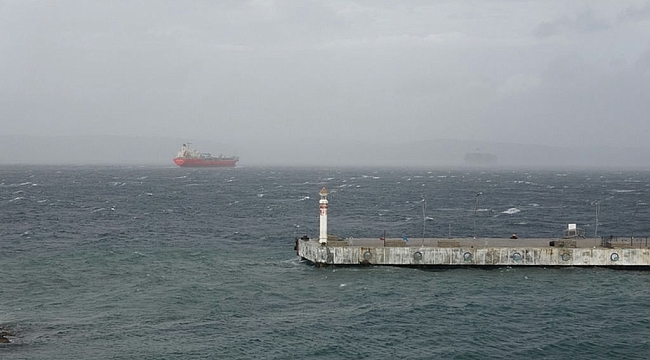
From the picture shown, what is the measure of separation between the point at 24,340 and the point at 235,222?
62.8m

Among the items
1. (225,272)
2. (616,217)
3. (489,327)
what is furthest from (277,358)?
(616,217)

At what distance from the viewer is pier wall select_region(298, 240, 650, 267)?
6109cm

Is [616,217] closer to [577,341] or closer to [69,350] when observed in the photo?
[577,341]

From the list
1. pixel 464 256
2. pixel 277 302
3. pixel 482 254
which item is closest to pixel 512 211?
pixel 482 254

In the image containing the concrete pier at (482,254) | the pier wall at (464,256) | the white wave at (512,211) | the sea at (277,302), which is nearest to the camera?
the sea at (277,302)

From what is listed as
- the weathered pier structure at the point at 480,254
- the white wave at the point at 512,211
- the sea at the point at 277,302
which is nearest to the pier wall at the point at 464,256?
the weathered pier structure at the point at 480,254

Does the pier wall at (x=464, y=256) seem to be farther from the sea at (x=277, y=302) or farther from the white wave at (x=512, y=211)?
the white wave at (x=512, y=211)

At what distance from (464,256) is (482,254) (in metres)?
1.69

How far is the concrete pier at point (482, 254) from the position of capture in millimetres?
60875

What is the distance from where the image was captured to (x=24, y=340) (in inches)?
1597

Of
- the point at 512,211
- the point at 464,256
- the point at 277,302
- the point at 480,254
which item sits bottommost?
the point at 277,302

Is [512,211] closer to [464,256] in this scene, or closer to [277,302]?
[464,256]

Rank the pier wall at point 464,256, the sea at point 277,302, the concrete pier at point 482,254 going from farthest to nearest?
the pier wall at point 464,256 < the concrete pier at point 482,254 < the sea at point 277,302

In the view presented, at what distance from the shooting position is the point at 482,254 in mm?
61625
